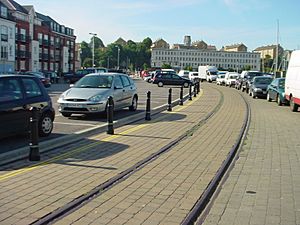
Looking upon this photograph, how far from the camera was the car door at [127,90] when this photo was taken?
16938 millimetres

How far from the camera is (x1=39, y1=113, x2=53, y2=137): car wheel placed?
10.6 meters

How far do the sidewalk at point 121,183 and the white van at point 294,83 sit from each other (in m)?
9.75

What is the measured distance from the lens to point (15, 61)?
248ft

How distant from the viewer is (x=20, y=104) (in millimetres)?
9898

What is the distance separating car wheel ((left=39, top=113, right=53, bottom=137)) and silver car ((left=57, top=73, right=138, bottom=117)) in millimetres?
3393

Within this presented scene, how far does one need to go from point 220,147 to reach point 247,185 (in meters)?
3.34

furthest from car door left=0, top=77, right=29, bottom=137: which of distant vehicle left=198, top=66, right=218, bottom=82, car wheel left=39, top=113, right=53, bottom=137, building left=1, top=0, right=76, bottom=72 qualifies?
distant vehicle left=198, top=66, right=218, bottom=82

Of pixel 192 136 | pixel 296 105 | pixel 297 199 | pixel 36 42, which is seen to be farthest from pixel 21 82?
pixel 36 42

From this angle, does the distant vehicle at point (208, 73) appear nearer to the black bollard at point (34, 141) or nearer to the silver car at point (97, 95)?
the silver car at point (97, 95)

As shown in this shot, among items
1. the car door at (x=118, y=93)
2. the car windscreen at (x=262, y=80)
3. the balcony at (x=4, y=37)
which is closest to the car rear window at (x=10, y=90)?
the car door at (x=118, y=93)

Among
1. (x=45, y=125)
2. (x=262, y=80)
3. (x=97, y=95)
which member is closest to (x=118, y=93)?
(x=97, y=95)

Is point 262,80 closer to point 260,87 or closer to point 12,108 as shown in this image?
point 260,87

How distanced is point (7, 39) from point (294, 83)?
56844 millimetres

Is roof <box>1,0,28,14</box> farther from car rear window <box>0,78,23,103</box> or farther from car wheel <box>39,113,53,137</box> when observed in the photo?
car rear window <box>0,78,23,103</box>
